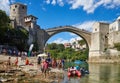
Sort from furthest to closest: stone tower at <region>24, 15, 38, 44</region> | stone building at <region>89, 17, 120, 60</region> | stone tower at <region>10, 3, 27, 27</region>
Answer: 1. stone building at <region>89, 17, 120, 60</region>
2. stone tower at <region>10, 3, 27, 27</region>
3. stone tower at <region>24, 15, 38, 44</region>

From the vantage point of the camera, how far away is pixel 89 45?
91.9 meters

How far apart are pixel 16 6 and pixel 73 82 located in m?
54.8

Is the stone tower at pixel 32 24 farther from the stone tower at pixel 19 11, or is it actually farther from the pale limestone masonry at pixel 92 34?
the stone tower at pixel 19 11

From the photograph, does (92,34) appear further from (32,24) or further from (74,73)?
(74,73)

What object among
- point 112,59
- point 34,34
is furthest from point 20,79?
point 112,59

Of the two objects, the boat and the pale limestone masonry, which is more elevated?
the pale limestone masonry

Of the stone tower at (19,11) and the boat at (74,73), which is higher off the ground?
the stone tower at (19,11)

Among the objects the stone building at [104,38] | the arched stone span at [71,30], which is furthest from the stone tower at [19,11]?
the stone building at [104,38]

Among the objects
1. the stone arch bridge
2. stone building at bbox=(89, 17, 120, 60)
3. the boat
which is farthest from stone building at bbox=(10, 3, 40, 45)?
the boat

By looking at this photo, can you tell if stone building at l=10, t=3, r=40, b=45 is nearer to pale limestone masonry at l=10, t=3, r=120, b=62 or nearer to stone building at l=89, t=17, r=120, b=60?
pale limestone masonry at l=10, t=3, r=120, b=62

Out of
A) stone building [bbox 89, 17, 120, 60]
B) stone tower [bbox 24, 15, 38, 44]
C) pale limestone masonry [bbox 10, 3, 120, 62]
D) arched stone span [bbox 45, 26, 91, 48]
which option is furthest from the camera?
stone building [bbox 89, 17, 120, 60]

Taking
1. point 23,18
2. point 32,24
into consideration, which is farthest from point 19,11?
point 32,24

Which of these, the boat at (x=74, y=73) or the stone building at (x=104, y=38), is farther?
the stone building at (x=104, y=38)

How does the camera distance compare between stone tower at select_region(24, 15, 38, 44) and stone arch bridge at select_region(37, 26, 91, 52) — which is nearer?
stone tower at select_region(24, 15, 38, 44)
